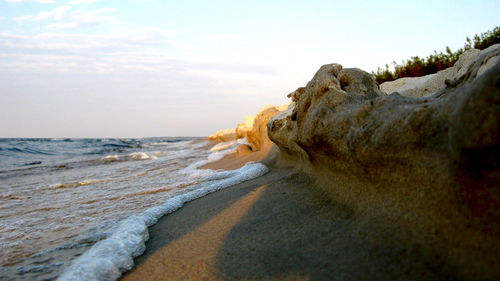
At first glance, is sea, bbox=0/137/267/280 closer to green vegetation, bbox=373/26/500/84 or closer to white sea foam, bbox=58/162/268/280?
white sea foam, bbox=58/162/268/280

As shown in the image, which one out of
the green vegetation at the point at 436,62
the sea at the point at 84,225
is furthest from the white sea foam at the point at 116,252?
the green vegetation at the point at 436,62

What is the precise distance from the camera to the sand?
1.75 meters

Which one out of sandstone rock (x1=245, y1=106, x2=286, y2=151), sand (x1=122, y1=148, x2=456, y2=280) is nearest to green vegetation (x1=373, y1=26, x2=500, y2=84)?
sandstone rock (x1=245, y1=106, x2=286, y2=151)

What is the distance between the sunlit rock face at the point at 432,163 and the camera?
137 centimetres

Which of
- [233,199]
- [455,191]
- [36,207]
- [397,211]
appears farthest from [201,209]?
[36,207]

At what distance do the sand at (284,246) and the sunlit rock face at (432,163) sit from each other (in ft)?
0.33

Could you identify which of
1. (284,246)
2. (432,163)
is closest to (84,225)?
(284,246)

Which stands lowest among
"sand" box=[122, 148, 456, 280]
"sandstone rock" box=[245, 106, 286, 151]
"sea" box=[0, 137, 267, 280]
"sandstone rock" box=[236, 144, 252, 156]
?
"sea" box=[0, 137, 267, 280]

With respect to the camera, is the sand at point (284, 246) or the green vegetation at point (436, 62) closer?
the sand at point (284, 246)

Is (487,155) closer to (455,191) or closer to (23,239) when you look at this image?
(455,191)

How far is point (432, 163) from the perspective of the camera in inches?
65.7

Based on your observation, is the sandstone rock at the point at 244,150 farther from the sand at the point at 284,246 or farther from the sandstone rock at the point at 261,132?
the sand at the point at 284,246

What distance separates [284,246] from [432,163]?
101 cm

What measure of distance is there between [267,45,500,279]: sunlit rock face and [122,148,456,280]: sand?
0.33 feet
